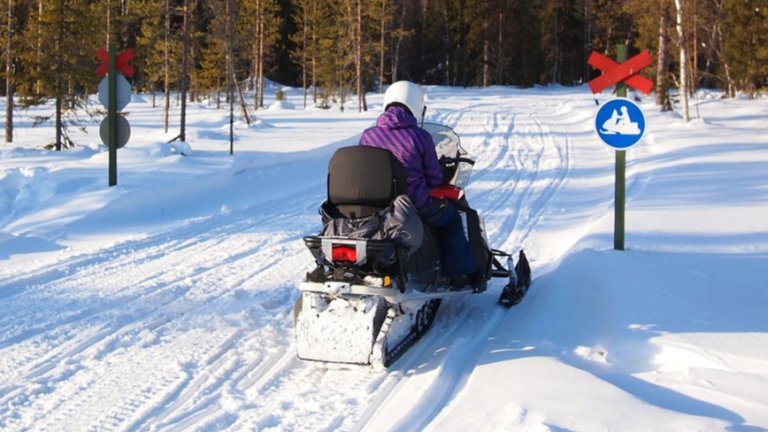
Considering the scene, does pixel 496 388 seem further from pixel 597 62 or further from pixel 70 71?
pixel 70 71

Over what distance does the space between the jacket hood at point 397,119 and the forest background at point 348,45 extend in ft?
51.0

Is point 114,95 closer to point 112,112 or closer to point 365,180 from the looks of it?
point 112,112

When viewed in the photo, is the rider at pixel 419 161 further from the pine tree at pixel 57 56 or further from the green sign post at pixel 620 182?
the pine tree at pixel 57 56

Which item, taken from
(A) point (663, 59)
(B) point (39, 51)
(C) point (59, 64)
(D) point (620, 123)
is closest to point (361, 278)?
Answer: (D) point (620, 123)

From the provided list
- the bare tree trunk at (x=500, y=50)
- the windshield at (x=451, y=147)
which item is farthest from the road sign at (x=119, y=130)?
the bare tree trunk at (x=500, y=50)

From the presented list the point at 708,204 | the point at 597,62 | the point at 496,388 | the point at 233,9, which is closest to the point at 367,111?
the point at 233,9

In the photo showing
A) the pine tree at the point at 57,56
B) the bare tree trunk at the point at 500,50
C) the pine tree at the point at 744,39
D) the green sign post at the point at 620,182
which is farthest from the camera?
the bare tree trunk at the point at 500,50

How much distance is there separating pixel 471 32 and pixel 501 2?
12.6 feet

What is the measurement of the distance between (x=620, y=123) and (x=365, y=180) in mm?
3098

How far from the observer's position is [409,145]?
5.51 meters

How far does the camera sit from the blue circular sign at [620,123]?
A: 707 cm

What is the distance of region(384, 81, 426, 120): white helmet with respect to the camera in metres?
5.79

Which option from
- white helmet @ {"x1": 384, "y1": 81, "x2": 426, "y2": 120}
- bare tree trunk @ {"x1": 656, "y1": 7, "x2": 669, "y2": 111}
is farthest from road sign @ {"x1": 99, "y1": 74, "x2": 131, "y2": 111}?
bare tree trunk @ {"x1": 656, "y1": 7, "x2": 669, "y2": 111}

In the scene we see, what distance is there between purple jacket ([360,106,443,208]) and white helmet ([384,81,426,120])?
0.16 metres
